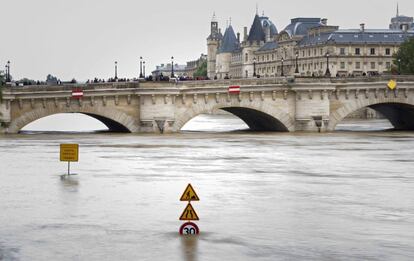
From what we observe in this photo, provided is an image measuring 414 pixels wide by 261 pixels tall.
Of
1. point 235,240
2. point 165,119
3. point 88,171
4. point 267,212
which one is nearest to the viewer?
point 235,240

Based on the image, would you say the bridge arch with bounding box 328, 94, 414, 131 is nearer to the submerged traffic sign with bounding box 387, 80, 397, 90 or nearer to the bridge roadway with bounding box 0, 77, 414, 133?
the bridge roadway with bounding box 0, 77, 414, 133

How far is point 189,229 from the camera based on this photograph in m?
27.6

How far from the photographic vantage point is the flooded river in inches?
1004

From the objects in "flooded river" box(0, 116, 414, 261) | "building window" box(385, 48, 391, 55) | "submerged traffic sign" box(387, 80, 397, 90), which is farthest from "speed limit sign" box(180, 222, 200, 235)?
"building window" box(385, 48, 391, 55)

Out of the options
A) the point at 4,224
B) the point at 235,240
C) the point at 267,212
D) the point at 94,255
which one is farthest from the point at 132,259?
the point at 267,212

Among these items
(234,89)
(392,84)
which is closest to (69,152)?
(234,89)

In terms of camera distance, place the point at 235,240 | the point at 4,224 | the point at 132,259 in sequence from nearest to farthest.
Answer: the point at 132,259 < the point at 235,240 < the point at 4,224

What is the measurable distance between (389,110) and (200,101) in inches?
960

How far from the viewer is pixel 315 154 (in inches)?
2237

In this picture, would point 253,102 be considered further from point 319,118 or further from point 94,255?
point 94,255

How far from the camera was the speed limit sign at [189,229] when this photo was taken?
27469 mm

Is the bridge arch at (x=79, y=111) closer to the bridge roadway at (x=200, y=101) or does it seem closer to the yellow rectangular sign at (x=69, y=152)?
the bridge roadway at (x=200, y=101)

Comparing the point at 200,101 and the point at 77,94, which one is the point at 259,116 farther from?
the point at 77,94

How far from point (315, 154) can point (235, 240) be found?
30.7m
